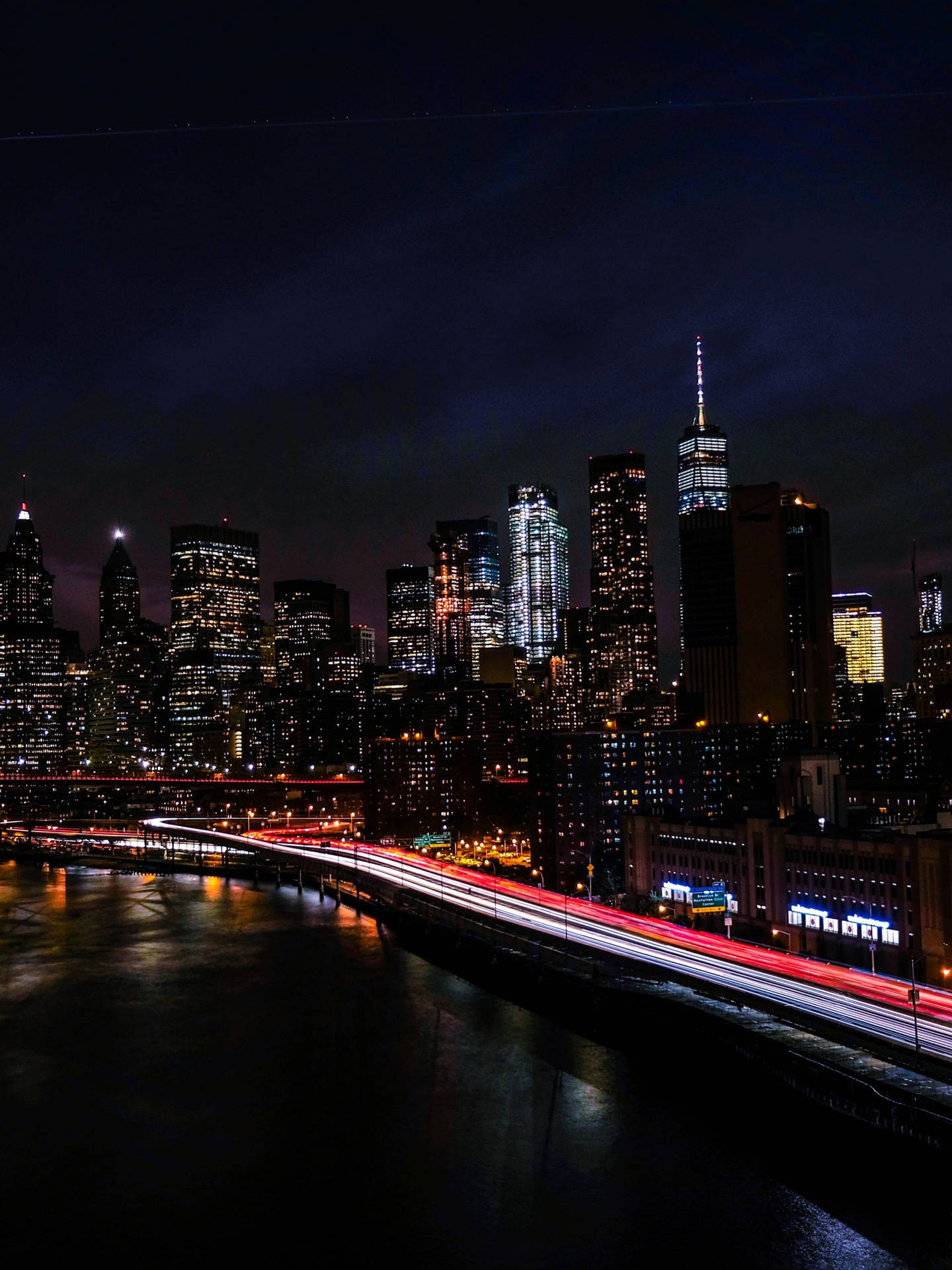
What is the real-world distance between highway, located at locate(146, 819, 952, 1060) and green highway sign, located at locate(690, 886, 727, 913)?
198 centimetres

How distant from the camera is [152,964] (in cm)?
5000

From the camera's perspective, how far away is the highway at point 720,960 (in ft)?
99.3

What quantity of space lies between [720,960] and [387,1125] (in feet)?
47.5

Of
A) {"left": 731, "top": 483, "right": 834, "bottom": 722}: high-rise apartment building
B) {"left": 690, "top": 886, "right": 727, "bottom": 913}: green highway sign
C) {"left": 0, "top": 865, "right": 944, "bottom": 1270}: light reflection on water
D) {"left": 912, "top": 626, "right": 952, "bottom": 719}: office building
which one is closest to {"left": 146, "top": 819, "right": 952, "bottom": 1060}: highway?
{"left": 690, "top": 886, "right": 727, "bottom": 913}: green highway sign

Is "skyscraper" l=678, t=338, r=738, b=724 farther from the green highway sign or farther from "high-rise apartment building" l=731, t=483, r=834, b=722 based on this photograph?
the green highway sign

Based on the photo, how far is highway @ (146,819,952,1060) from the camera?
99.3 feet

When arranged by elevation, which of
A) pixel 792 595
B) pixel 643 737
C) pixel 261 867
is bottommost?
pixel 261 867

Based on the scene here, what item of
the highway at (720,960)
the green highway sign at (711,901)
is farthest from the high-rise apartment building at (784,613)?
the green highway sign at (711,901)

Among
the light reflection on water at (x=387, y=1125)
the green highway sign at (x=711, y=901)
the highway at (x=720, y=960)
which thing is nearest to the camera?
the light reflection on water at (x=387, y=1125)

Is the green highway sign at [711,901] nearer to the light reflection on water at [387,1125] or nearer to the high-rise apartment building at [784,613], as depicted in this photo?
the light reflection on water at [387,1125]

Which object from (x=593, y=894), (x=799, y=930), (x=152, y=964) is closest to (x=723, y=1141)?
(x=799, y=930)

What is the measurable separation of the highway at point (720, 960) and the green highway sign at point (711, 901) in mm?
1977

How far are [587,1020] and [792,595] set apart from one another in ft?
346

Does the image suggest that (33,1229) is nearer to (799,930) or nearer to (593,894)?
(799,930)
